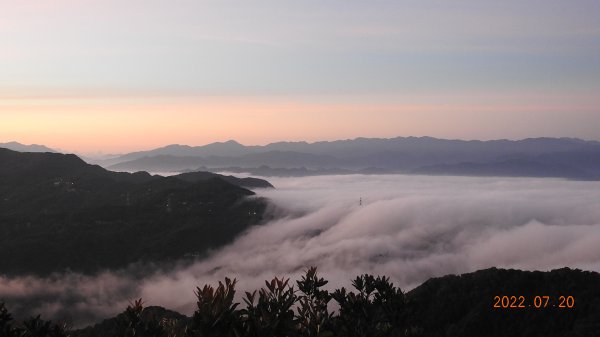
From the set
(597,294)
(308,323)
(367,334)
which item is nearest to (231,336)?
(308,323)

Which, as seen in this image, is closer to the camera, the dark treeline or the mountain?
the dark treeline

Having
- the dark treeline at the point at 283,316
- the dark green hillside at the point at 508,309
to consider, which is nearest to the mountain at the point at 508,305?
the dark green hillside at the point at 508,309

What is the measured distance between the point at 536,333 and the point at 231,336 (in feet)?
407

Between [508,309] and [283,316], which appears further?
[508,309]

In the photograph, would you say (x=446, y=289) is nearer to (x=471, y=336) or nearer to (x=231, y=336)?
(x=471, y=336)

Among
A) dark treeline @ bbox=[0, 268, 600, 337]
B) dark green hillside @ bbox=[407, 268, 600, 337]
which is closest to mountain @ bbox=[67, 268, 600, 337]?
dark green hillside @ bbox=[407, 268, 600, 337]

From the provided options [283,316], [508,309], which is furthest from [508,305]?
[283,316]

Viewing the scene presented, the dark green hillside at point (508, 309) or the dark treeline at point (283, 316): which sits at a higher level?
the dark treeline at point (283, 316)

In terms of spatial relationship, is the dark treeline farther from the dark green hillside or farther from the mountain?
the mountain

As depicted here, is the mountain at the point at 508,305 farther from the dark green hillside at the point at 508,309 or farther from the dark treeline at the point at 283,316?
the dark treeline at the point at 283,316

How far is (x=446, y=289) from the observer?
146625mm

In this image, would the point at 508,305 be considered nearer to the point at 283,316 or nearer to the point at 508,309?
the point at 508,309

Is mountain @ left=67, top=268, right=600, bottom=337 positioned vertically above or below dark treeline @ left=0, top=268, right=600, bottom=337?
below

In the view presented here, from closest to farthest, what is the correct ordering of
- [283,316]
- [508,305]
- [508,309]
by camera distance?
[283,316], [508,309], [508,305]
